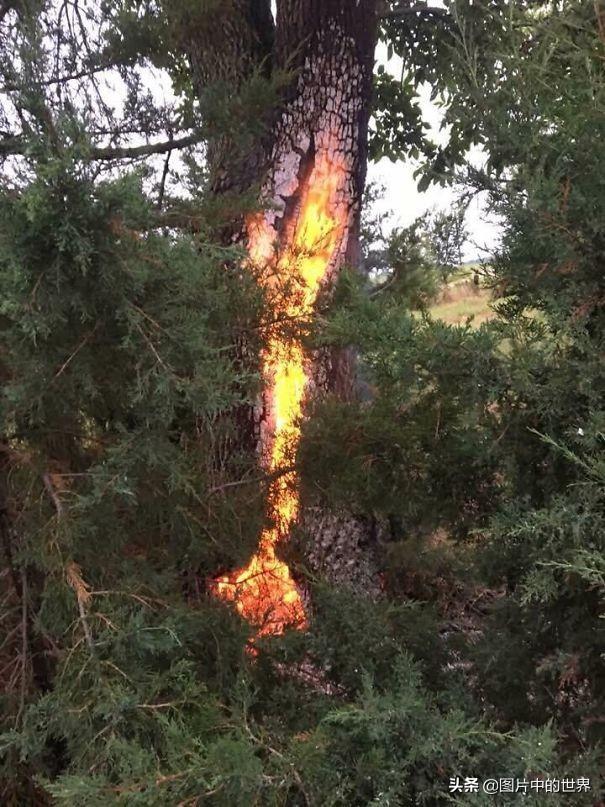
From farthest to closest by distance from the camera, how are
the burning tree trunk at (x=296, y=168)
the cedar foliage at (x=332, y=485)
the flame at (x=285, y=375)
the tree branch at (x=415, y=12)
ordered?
the tree branch at (x=415, y=12), the burning tree trunk at (x=296, y=168), the flame at (x=285, y=375), the cedar foliage at (x=332, y=485)

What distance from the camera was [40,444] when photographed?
281 cm

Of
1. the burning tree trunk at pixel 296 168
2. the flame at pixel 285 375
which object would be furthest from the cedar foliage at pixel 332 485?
the burning tree trunk at pixel 296 168

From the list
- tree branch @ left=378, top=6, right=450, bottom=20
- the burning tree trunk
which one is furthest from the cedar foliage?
tree branch @ left=378, top=6, right=450, bottom=20

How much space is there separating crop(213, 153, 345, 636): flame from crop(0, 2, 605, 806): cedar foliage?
11.2 inches

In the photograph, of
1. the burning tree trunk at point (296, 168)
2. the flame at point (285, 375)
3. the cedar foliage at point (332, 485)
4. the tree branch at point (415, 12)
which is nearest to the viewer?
the cedar foliage at point (332, 485)

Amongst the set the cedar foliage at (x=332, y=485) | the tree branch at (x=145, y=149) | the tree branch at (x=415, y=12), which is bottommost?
the cedar foliage at (x=332, y=485)

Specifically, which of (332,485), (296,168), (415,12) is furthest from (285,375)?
(415,12)

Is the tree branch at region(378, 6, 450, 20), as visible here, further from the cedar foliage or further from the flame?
the cedar foliage

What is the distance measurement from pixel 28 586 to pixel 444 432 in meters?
1.98

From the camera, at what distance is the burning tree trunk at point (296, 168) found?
152 inches

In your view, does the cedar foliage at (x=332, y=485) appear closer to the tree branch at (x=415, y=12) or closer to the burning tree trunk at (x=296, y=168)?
the burning tree trunk at (x=296, y=168)

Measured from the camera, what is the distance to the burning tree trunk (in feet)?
12.6

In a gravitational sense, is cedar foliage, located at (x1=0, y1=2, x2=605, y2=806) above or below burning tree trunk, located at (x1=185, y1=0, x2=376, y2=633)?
below

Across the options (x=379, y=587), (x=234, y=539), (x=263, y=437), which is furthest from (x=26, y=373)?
(x=379, y=587)
